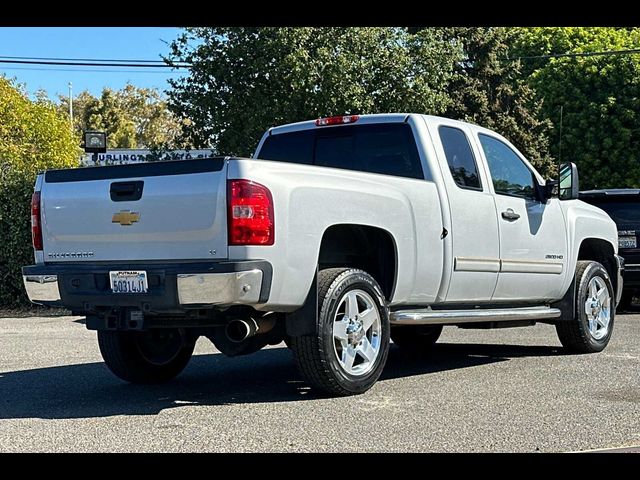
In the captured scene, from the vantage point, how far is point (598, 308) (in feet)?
31.0

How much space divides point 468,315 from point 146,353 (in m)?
2.58

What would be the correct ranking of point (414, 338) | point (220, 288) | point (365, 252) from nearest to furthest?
point (220, 288) < point (365, 252) < point (414, 338)

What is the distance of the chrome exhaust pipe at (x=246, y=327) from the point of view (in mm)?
6449

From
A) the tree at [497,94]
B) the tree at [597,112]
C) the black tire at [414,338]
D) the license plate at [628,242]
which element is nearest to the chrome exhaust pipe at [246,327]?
the black tire at [414,338]

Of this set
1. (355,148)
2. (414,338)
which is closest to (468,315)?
(355,148)

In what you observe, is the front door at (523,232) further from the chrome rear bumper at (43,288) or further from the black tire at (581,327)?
the chrome rear bumper at (43,288)

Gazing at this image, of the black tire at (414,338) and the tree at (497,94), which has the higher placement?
the tree at (497,94)

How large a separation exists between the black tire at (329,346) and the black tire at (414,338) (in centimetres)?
290

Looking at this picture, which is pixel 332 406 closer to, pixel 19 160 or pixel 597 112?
pixel 19 160

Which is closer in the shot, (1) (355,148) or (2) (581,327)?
(1) (355,148)

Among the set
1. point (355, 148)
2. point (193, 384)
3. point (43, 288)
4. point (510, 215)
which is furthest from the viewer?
point (510, 215)

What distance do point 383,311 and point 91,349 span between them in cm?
426

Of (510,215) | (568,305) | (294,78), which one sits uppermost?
(294,78)

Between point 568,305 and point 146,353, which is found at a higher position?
point 568,305
